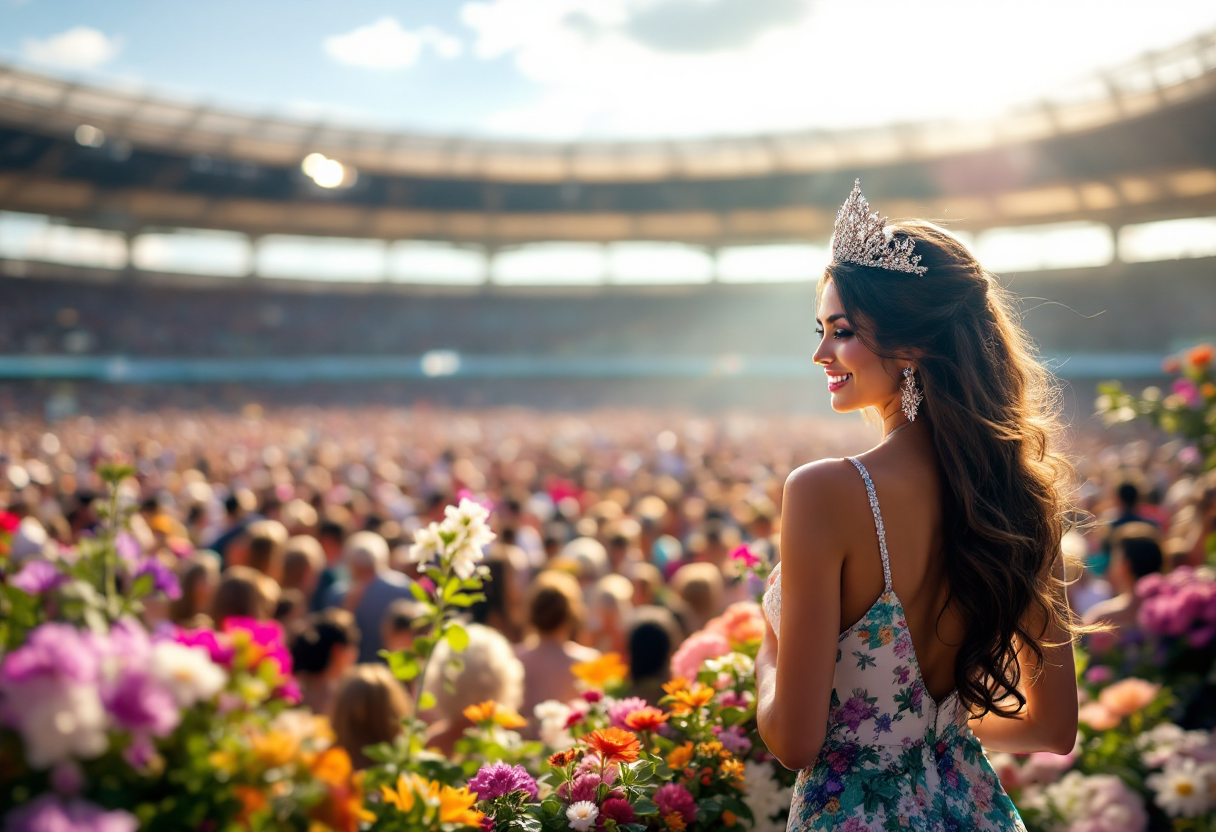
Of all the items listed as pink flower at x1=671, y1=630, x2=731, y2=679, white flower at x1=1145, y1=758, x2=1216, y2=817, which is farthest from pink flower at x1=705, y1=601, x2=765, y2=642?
white flower at x1=1145, y1=758, x2=1216, y2=817

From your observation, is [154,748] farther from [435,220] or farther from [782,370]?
[435,220]

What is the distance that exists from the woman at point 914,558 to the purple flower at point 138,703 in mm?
932

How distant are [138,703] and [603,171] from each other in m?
36.7

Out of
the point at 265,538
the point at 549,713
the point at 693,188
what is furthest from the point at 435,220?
the point at 549,713

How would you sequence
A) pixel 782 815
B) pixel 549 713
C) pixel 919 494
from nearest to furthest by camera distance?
pixel 919 494 < pixel 782 815 < pixel 549 713

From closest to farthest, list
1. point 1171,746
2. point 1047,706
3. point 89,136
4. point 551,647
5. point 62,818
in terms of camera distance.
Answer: point 62,818 < point 1047,706 < point 1171,746 < point 551,647 < point 89,136

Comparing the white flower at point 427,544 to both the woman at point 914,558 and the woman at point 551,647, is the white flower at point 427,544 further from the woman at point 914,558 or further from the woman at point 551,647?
the woman at point 551,647

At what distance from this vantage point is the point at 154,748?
33.9 inches

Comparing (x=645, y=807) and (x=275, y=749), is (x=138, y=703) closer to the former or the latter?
(x=275, y=749)

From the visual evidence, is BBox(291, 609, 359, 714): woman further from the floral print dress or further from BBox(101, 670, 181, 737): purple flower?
BBox(101, 670, 181, 737): purple flower

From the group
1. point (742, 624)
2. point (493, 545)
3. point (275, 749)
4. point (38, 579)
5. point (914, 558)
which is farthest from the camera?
point (493, 545)

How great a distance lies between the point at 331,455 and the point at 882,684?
1355cm

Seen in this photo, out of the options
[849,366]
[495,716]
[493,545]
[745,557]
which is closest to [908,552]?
[849,366]

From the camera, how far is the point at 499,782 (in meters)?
1.51
